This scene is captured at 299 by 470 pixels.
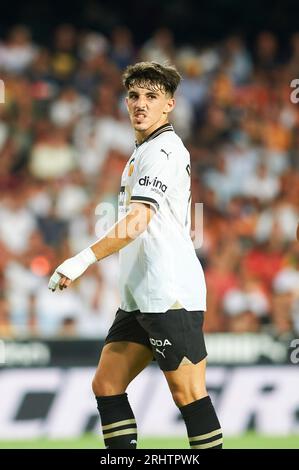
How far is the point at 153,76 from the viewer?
16.8 ft

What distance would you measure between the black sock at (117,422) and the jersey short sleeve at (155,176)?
41.0 inches

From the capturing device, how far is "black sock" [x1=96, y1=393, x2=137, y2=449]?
5.11 meters

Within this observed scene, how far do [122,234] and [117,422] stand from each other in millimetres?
1011

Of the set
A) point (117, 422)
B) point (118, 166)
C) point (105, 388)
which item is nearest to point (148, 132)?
point (105, 388)

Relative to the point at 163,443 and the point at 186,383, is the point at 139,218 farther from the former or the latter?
the point at 163,443

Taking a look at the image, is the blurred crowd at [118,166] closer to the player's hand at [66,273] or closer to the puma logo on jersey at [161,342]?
the puma logo on jersey at [161,342]

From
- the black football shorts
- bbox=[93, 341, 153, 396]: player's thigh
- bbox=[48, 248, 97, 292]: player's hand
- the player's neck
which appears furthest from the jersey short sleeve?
bbox=[93, 341, 153, 396]: player's thigh

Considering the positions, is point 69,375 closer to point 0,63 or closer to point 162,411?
point 162,411

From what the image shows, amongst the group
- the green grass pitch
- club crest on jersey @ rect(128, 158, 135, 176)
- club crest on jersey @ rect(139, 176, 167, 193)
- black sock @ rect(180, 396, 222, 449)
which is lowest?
the green grass pitch

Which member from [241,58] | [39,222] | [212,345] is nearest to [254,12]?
[241,58]

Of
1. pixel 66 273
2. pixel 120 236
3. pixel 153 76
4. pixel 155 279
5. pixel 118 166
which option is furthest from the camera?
pixel 118 166

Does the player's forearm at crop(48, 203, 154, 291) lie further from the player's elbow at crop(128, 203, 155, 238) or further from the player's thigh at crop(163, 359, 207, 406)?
the player's thigh at crop(163, 359, 207, 406)

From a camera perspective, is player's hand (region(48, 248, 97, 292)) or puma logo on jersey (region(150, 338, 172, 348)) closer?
player's hand (region(48, 248, 97, 292))

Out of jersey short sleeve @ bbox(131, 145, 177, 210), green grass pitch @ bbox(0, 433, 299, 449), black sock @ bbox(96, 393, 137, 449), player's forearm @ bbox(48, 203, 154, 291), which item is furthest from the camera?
green grass pitch @ bbox(0, 433, 299, 449)
